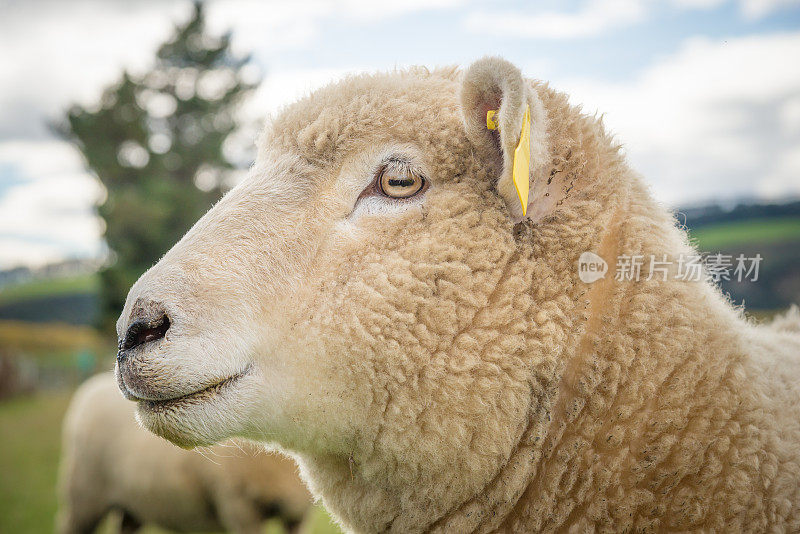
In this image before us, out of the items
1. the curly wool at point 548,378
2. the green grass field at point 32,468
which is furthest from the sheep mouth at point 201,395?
the green grass field at point 32,468

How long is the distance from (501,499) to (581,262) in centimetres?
79

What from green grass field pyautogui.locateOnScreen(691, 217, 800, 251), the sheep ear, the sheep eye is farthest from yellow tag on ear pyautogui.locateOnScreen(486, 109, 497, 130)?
green grass field pyautogui.locateOnScreen(691, 217, 800, 251)

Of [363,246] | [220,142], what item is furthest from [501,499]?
[220,142]

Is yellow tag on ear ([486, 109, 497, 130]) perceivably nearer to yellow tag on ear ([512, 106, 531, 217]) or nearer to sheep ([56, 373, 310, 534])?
yellow tag on ear ([512, 106, 531, 217])

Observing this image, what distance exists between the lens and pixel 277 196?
6.20ft

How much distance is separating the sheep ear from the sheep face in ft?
0.16

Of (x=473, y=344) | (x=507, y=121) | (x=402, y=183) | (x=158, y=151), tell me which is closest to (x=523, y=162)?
(x=507, y=121)

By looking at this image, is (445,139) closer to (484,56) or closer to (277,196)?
(484,56)

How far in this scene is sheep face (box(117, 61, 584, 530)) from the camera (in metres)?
1.70

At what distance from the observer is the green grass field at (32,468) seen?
9289 millimetres

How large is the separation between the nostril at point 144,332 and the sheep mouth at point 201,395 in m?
0.20

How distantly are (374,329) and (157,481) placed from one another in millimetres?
5368

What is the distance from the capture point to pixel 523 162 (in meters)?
1.67

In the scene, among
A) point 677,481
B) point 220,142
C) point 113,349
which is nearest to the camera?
point 677,481
